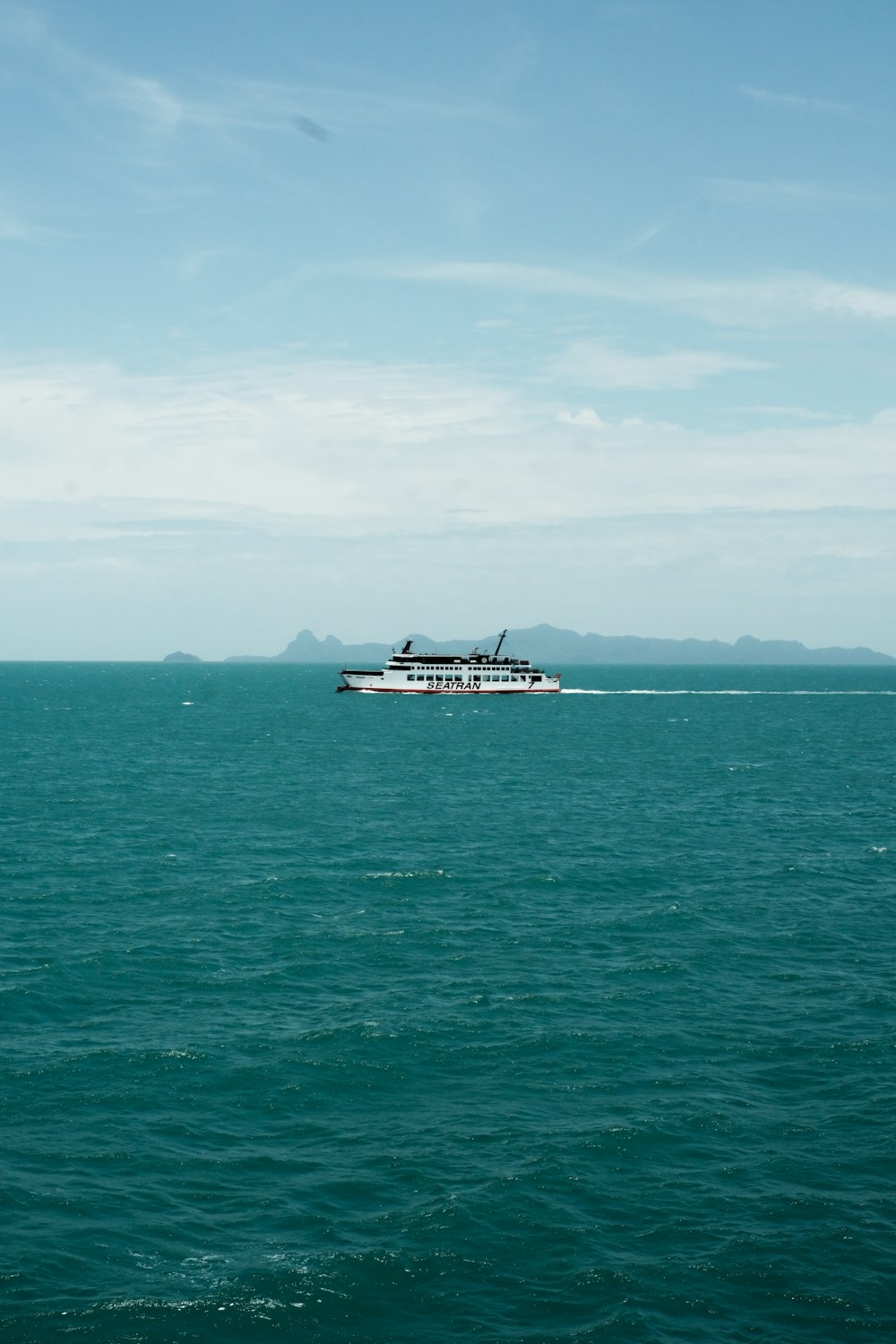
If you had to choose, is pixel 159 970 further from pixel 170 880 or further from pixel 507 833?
pixel 507 833

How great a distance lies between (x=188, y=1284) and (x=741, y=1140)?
1638 cm

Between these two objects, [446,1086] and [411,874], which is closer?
[446,1086]

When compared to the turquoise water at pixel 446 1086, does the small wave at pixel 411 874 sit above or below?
above

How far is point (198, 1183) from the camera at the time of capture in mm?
27984

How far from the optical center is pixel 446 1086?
34.2 metres

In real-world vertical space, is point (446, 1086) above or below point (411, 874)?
below

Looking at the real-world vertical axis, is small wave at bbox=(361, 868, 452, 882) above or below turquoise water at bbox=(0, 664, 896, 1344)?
above

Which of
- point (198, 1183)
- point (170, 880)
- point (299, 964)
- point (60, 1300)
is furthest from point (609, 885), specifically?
point (60, 1300)

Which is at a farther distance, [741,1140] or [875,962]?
[875,962]

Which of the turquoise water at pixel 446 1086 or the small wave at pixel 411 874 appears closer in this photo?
the turquoise water at pixel 446 1086

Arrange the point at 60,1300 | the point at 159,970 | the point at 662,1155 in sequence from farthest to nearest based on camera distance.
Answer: the point at 159,970, the point at 662,1155, the point at 60,1300

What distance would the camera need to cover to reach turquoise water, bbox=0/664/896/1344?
78.3 feet

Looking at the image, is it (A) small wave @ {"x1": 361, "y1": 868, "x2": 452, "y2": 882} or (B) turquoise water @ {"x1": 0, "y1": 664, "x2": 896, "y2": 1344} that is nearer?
(B) turquoise water @ {"x1": 0, "y1": 664, "x2": 896, "y2": 1344}

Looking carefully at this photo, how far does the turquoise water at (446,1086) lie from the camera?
939 inches
